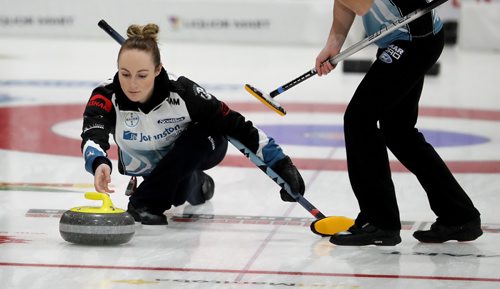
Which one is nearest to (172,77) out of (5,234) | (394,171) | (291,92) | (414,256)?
(5,234)

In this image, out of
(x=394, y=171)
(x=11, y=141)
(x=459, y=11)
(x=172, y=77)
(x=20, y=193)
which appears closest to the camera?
(x=172, y=77)

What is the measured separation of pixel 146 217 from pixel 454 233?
43.3 inches

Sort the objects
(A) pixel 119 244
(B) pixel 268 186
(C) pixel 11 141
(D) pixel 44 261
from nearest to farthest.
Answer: (D) pixel 44 261 < (A) pixel 119 244 < (B) pixel 268 186 < (C) pixel 11 141

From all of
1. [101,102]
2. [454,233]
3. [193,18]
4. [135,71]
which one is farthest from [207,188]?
[193,18]

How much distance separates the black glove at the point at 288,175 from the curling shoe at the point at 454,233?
0.47 m

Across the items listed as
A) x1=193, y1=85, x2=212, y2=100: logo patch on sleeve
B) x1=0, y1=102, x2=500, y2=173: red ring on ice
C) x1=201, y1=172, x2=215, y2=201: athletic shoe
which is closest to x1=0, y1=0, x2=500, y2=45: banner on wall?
x1=0, y1=102, x2=500, y2=173: red ring on ice

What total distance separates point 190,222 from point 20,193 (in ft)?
2.73

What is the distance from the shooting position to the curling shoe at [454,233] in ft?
12.7

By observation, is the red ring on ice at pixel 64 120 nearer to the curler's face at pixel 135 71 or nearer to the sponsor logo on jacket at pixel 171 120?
the sponsor logo on jacket at pixel 171 120

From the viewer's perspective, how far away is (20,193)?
4.60 m

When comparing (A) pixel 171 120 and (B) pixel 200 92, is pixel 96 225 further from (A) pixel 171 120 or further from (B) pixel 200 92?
(B) pixel 200 92

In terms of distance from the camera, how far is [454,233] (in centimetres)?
387

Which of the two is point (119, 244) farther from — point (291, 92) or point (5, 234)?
point (291, 92)

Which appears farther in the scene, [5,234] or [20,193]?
[20,193]
